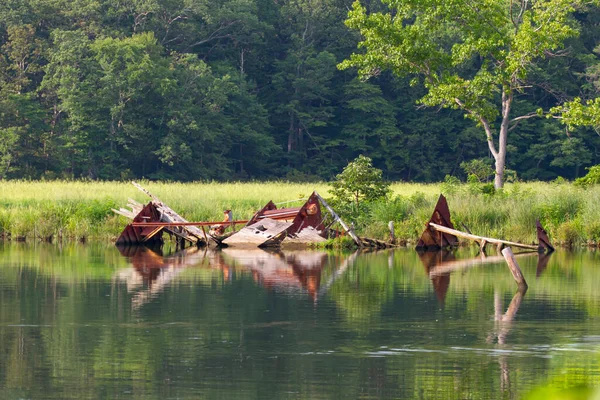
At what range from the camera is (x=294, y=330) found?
16469 mm

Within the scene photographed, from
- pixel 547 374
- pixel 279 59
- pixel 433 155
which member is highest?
pixel 279 59

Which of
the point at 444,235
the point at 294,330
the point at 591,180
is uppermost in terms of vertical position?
the point at 591,180

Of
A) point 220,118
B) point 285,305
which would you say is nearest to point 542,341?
point 285,305

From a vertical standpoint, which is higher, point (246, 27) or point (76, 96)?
Answer: point (246, 27)

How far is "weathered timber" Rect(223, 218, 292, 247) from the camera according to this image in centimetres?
3238

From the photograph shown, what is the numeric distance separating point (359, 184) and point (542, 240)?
622 centimetres

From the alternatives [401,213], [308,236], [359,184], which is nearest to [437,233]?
[401,213]

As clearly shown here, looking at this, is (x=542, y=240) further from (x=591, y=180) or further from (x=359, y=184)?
(x=591, y=180)

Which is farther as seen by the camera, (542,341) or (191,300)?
(191,300)

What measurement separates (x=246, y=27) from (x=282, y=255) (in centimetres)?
4865

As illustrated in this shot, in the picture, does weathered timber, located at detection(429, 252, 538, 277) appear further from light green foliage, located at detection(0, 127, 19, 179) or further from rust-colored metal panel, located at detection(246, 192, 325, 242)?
light green foliage, located at detection(0, 127, 19, 179)

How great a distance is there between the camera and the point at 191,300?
65.6 feet

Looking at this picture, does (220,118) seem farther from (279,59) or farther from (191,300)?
(191,300)

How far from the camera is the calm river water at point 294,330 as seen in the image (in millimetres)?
12438
